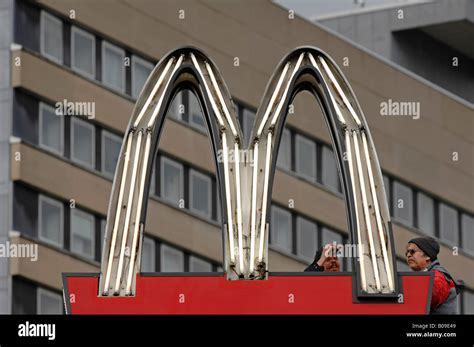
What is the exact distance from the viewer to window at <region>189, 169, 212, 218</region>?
215 ft

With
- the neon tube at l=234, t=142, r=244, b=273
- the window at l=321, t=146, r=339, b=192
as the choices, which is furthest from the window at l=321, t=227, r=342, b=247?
the neon tube at l=234, t=142, r=244, b=273

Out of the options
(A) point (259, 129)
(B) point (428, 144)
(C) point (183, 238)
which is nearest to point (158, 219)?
(C) point (183, 238)

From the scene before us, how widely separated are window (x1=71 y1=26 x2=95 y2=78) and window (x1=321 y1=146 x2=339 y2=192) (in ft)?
33.1

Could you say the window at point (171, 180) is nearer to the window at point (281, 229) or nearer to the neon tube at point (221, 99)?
the window at point (281, 229)

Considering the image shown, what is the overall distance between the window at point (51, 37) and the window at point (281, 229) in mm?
9466

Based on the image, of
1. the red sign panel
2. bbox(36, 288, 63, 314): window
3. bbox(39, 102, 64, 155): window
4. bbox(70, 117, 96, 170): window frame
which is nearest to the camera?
the red sign panel

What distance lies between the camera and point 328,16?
77875mm

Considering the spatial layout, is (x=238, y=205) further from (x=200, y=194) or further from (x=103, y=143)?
(x=200, y=194)

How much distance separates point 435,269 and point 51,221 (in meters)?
39.6

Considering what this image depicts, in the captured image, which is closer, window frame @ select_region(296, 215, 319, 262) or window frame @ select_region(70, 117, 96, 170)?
window frame @ select_region(70, 117, 96, 170)

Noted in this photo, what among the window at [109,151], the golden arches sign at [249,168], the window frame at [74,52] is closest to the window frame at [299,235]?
the window at [109,151]

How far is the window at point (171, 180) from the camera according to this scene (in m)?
64.6

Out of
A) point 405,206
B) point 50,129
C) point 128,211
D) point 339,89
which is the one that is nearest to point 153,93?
point 128,211

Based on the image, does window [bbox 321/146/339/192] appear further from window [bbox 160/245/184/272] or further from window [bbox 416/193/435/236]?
window [bbox 160/245/184/272]
